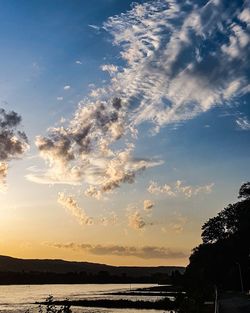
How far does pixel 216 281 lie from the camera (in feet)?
405

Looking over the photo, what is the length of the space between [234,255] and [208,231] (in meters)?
15.8

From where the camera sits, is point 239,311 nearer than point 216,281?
Yes

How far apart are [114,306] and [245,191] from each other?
3971 centimetres

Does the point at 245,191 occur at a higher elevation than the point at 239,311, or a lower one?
higher

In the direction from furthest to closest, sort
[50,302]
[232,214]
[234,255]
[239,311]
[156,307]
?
[232,214], [234,255], [156,307], [239,311], [50,302]

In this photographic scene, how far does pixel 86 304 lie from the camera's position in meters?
117

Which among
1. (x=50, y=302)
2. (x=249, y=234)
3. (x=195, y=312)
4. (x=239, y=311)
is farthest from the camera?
(x=249, y=234)

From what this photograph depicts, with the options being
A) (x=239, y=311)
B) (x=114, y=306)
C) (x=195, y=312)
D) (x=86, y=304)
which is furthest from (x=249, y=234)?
(x=195, y=312)

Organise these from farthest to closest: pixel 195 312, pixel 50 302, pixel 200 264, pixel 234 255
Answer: pixel 200 264 → pixel 234 255 → pixel 195 312 → pixel 50 302

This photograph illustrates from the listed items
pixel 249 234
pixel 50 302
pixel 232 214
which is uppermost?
pixel 232 214

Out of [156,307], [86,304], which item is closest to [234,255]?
[156,307]

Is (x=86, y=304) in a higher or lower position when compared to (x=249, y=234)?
lower

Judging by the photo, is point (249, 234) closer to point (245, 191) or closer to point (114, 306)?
point (245, 191)

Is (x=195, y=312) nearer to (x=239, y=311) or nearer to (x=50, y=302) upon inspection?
(x=239, y=311)
